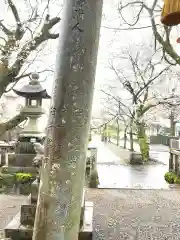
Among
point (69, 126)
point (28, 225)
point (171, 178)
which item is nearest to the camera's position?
point (69, 126)

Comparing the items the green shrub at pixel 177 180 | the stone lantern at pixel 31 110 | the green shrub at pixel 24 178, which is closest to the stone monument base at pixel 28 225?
the green shrub at pixel 24 178

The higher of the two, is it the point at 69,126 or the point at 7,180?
the point at 69,126

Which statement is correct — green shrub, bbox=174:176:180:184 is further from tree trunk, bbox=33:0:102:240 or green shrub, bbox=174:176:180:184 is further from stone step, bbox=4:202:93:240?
tree trunk, bbox=33:0:102:240

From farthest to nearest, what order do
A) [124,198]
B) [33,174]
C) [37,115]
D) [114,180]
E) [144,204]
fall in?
[114,180], [37,115], [33,174], [124,198], [144,204]

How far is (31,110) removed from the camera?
39.6 ft

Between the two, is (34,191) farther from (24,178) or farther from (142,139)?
(142,139)

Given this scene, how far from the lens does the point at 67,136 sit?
1839mm

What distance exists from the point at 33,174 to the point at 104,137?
2735 centimetres

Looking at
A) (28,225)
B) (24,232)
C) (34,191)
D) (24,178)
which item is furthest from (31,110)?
(24,232)

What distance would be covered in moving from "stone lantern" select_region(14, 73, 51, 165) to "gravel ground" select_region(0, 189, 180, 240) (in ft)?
7.54

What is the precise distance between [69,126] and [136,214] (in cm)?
678

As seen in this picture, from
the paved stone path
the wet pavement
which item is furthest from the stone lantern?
the wet pavement

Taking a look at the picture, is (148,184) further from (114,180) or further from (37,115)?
(37,115)

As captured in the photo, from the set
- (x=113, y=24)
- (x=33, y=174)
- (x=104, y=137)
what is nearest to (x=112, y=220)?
(x=33, y=174)
